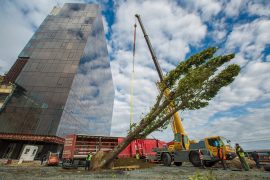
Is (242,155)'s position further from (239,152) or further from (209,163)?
(209,163)

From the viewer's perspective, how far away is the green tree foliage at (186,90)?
10867 millimetres

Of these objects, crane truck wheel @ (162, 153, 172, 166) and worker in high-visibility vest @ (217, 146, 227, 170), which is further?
crane truck wheel @ (162, 153, 172, 166)

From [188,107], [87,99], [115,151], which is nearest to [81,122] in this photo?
[87,99]

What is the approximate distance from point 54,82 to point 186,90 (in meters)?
29.7

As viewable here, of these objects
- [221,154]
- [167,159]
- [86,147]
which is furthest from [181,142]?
[86,147]

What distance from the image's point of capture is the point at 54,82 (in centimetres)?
3344

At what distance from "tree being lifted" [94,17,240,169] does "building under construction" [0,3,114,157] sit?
69.8 ft

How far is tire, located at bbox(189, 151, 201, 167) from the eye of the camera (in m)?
12.9

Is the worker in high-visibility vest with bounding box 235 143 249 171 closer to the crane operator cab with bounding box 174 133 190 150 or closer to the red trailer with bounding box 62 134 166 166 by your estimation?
the crane operator cab with bounding box 174 133 190 150

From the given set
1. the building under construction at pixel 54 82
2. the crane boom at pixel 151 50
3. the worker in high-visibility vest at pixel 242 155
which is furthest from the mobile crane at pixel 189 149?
the building under construction at pixel 54 82

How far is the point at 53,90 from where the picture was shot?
106 ft

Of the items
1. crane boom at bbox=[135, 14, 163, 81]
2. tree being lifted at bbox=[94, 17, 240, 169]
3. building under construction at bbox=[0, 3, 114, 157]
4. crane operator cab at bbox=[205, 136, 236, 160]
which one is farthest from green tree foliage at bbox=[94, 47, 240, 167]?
building under construction at bbox=[0, 3, 114, 157]

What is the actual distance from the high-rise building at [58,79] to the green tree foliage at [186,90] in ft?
70.8

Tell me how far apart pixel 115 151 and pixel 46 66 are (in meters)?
31.9
